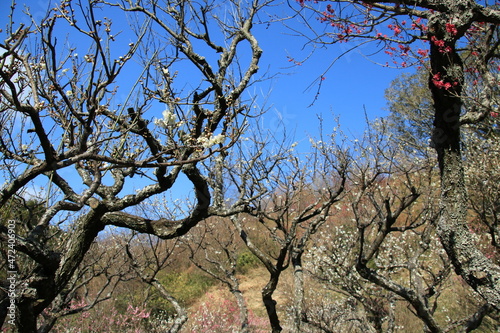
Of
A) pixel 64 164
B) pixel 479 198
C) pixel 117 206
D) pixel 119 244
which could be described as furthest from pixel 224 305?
pixel 64 164

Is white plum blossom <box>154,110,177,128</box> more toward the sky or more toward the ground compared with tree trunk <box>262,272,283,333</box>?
more toward the sky

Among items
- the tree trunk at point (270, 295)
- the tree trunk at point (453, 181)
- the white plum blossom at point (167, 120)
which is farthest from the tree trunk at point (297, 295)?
the white plum blossom at point (167, 120)

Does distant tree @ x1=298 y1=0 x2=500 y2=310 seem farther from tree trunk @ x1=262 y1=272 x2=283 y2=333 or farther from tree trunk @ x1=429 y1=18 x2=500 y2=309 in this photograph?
tree trunk @ x1=262 y1=272 x2=283 y2=333

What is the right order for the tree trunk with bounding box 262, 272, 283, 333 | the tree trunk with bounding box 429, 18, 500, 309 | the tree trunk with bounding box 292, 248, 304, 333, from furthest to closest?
1. the tree trunk with bounding box 262, 272, 283, 333
2. the tree trunk with bounding box 292, 248, 304, 333
3. the tree trunk with bounding box 429, 18, 500, 309

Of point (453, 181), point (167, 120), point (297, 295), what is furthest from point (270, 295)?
point (167, 120)

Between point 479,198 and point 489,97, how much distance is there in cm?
477

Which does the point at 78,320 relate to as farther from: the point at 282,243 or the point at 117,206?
the point at 117,206

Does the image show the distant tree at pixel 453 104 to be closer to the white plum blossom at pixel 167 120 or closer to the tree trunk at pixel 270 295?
the white plum blossom at pixel 167 120

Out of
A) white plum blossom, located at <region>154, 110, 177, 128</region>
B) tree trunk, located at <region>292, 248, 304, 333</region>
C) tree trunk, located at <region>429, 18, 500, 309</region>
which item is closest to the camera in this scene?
tree trunk, located at <region>429, 18, 500, 309</region>

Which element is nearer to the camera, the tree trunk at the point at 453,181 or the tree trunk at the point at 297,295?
the tree trunk at the point at 453,181

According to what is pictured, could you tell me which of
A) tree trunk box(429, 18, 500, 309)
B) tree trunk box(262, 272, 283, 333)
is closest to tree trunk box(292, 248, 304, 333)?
tree trunk box(262, 272, 283, 333)

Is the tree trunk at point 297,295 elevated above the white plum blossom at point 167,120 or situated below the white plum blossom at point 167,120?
below

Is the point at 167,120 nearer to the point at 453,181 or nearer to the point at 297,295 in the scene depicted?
the point at 453,181

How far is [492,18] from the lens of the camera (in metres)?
2.39
